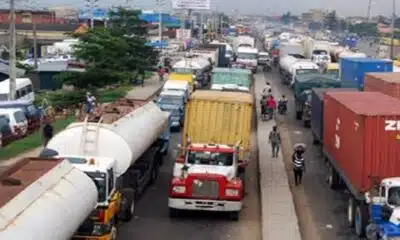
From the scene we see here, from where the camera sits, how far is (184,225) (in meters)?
20.0

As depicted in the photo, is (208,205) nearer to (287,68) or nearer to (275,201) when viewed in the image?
(275,201)

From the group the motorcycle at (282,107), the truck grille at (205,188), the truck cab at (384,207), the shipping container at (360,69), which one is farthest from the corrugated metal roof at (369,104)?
the shipping container at (360,69)

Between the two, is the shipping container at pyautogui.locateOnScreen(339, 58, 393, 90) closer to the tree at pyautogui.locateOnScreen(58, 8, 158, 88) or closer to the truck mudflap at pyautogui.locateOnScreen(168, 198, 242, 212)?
the tree at pyautogui.locateOnScreen(58, 8, 158, 88)

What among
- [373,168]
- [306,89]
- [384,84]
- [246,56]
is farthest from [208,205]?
[246,56]

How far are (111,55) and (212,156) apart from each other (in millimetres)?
32708

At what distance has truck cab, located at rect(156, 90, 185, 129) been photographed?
37294 mm

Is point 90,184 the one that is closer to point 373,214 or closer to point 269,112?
point 373,214

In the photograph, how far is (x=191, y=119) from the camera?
23.8m

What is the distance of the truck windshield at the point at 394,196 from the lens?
56.7 feet

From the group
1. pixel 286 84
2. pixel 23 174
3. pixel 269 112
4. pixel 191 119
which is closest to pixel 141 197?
pixel 191 119

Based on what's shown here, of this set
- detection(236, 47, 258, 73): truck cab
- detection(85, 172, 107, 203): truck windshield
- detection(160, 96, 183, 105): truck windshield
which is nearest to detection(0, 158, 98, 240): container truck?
detection(85, 172, 107, 203): truck windshield

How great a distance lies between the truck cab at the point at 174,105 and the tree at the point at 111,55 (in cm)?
788

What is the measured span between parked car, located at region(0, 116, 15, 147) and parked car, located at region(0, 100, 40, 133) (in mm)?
1638

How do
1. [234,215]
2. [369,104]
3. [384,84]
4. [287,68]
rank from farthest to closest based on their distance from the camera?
1. [287,68]
2. [384,84]
3. [369,104]
4. [234,215]
